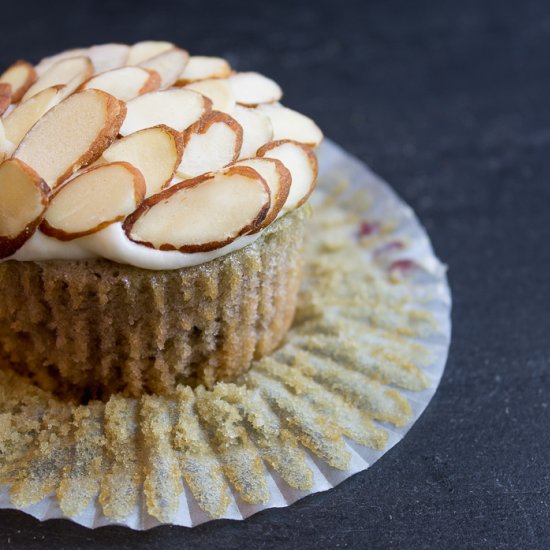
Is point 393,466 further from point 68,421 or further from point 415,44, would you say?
point 415,44

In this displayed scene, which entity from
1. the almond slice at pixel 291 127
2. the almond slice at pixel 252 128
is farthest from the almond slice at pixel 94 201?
the almond slice at pixel 291 127

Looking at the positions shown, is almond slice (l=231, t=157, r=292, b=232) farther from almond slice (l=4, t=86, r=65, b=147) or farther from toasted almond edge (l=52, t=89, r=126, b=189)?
almond slice (l=4, t=86, r=65, b=147)

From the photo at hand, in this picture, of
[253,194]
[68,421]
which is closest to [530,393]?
[253,194]

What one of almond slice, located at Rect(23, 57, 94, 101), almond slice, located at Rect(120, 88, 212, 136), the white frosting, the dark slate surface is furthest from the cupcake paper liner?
almond slice, located at Rect(23, 57, 94, 101)

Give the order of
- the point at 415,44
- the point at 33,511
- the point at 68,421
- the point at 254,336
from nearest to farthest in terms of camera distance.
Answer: the point at 33,511
the point at 68,421
the point at 254,336
the point at 415,44

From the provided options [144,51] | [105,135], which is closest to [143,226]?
[105,135]

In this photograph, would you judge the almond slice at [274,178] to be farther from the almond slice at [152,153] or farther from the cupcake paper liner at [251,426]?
the cupcake paper liner at [251,426]

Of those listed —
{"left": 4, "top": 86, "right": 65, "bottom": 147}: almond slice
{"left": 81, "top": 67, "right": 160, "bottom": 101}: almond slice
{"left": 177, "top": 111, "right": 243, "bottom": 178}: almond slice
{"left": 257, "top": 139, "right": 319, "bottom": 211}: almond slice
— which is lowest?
{"left": 257, "top": 139, "right": 319, "bottom": 211}: almond slice
